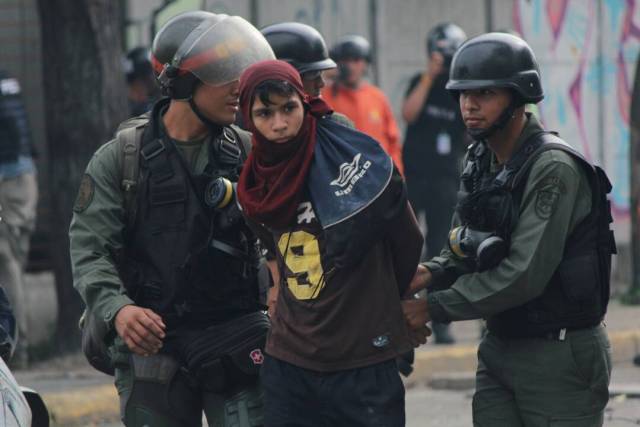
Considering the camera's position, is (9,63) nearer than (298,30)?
No

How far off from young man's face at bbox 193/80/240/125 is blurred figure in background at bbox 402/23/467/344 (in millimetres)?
6041

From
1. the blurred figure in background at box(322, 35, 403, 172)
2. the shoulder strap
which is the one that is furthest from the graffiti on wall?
the shoulder strap

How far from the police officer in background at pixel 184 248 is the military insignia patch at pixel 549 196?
92cm

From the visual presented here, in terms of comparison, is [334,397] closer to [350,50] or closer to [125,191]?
[125,191]

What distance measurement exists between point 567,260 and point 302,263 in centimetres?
80

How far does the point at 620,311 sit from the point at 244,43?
26.2 ft

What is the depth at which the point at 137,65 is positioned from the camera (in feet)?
35.4

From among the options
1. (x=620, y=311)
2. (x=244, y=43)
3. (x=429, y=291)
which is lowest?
(x=620, y=311)

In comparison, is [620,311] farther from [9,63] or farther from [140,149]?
[140,149]

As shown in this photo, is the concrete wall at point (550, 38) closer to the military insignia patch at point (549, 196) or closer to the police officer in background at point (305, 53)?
the police officer in background at point (305, 53)

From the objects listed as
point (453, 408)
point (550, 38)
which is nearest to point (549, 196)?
point (453, 408)

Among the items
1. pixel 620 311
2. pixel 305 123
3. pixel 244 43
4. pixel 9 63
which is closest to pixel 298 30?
pixel 244 43

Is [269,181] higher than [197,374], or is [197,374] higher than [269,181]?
[269,181]

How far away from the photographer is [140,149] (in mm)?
5129
